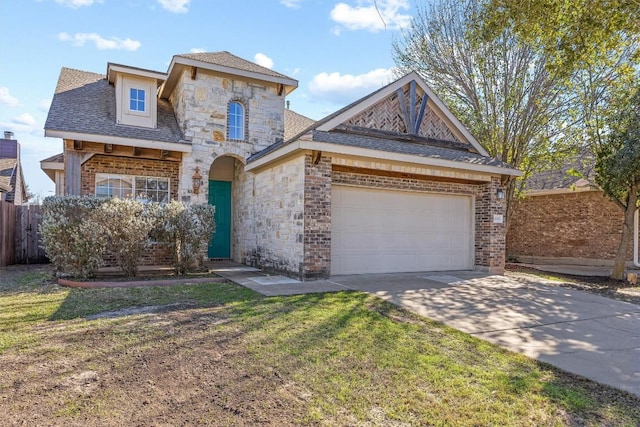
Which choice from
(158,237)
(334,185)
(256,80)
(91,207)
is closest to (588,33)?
(334,185)

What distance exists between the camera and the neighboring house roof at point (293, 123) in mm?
13387

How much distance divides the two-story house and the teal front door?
1.8 inches

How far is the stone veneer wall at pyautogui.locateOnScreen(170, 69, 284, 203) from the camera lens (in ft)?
36.0

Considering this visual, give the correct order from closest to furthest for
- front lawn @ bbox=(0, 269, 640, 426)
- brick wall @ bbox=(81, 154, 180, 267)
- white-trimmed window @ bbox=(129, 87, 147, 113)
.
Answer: front lawn @ bbox=(0, 269, 640, 426) < brick wall @ bbox=(81, 154, 180, 267) < white-trimmed window @ bbox=(129, 87, 147, 113)

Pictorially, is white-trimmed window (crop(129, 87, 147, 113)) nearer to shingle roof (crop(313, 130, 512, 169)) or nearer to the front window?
the front window

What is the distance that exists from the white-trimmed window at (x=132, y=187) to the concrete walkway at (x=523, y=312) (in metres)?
3.01

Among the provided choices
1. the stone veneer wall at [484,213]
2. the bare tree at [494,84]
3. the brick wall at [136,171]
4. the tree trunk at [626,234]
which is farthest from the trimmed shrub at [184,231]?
the tree trunk at [626,234]

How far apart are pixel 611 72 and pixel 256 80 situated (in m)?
10.1

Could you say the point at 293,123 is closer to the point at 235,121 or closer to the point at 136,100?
the point at 235,121

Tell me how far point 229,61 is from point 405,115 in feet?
18.0

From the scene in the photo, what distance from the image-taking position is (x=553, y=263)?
1552 centimetres

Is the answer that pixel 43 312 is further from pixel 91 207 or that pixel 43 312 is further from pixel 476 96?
pixel 476 96

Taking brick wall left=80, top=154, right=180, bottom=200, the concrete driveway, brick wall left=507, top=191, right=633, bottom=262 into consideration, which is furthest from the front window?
brick wall left=507, top=191, right=633, bottom=262

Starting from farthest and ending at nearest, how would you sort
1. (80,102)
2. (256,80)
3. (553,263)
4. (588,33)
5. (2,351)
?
(553,263) → (256,80) → (80,102) → (588,33) → (2,351)
